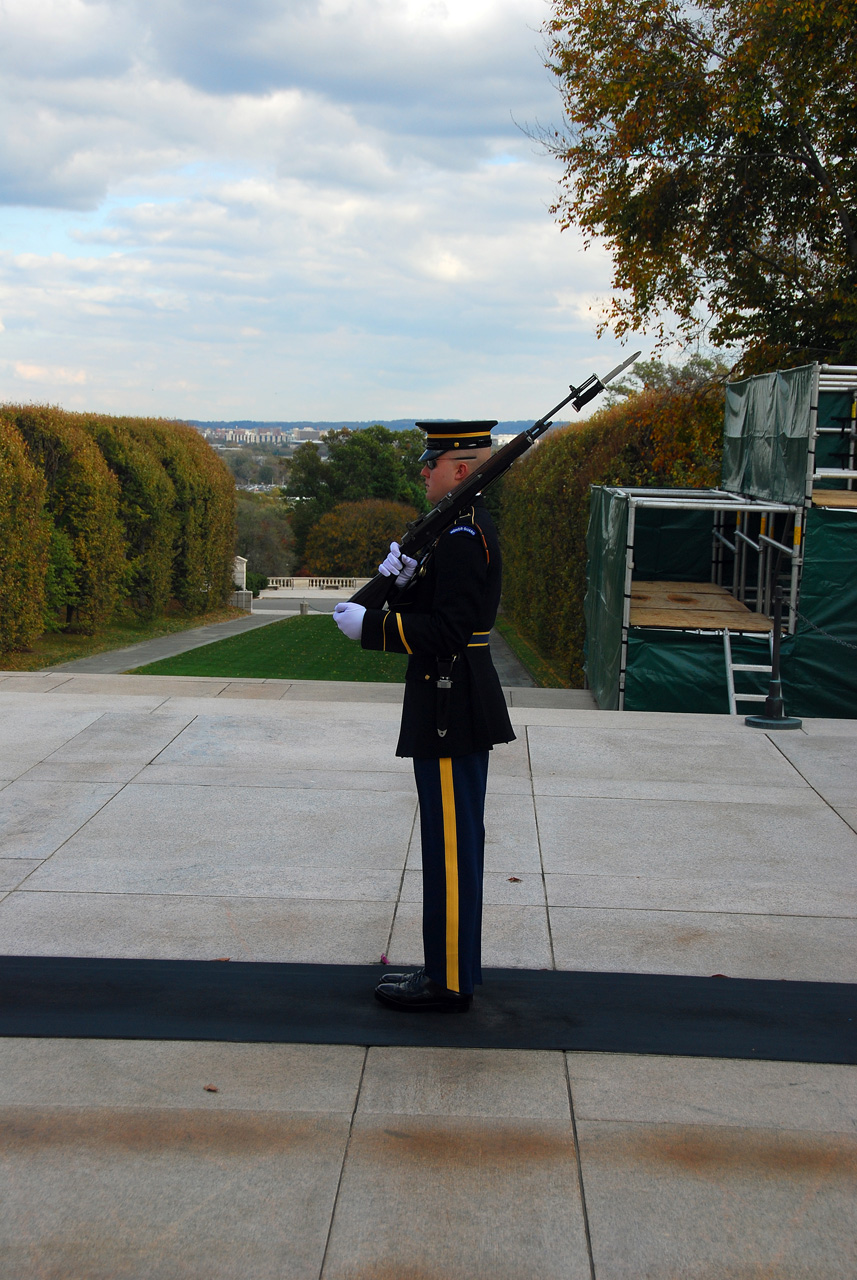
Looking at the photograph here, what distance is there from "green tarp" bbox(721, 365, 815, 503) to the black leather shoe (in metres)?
7.16

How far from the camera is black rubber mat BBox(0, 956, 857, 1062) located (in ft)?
10.1

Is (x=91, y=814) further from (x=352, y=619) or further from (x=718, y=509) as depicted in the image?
(x=718, y=509)

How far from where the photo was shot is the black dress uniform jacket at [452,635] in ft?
10.2

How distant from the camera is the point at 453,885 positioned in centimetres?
316

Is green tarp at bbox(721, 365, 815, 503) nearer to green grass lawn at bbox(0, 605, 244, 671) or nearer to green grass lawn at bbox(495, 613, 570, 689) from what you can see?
green grass lawn at bbox(495, 613, 570, 689)

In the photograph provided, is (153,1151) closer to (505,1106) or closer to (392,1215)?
(392,1215)

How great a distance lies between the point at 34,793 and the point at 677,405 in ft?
40.6

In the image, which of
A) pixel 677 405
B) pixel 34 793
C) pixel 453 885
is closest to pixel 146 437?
pixel 677 405

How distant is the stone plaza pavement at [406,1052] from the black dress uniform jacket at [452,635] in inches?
34.6

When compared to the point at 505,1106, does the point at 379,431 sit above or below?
above

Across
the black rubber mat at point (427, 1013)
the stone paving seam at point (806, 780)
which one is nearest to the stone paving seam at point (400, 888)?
the black rubber mat at point (427, 1013)

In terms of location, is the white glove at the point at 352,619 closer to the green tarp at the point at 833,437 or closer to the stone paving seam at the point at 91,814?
the stone paving seam at the point at 91,814

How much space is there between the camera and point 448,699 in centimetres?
316

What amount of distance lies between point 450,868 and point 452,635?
2.23 ft
